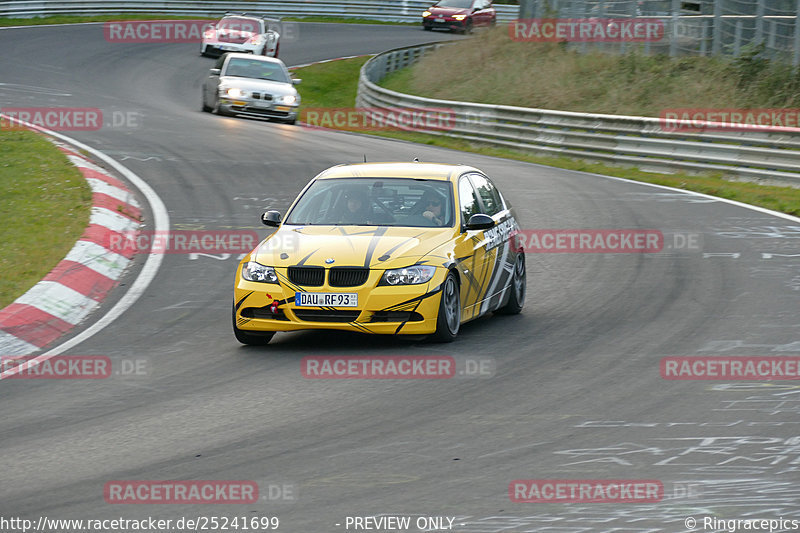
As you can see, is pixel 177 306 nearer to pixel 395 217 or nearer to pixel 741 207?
pixel 395 217

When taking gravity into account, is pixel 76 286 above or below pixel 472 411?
below

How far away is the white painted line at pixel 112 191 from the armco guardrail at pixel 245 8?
3375cm

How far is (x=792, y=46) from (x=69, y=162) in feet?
54.3

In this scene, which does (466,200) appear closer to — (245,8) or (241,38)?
(241,38)

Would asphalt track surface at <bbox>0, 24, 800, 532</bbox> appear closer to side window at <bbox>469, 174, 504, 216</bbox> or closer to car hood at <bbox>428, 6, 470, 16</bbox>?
side window at <bbox>469, 174, 504, 216</bbox>

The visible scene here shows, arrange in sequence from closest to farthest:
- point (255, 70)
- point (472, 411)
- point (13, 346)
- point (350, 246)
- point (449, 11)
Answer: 1. point (472, 411)
2. point (13, 346)
3. point (350, 246)
4. point (255, 70)
5. point (449, 11)

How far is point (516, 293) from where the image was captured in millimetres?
11469

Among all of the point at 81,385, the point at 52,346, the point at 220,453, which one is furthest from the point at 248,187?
the point at 220,453

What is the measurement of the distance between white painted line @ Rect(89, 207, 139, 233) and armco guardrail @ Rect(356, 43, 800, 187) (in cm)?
1084

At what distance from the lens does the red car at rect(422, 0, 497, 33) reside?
186 ft

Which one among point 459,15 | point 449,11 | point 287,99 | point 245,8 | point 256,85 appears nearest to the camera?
point 256,85

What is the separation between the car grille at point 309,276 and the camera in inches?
375

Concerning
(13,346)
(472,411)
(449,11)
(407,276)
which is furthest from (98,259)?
(449,11)

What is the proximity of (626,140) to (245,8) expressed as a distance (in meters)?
35.4
